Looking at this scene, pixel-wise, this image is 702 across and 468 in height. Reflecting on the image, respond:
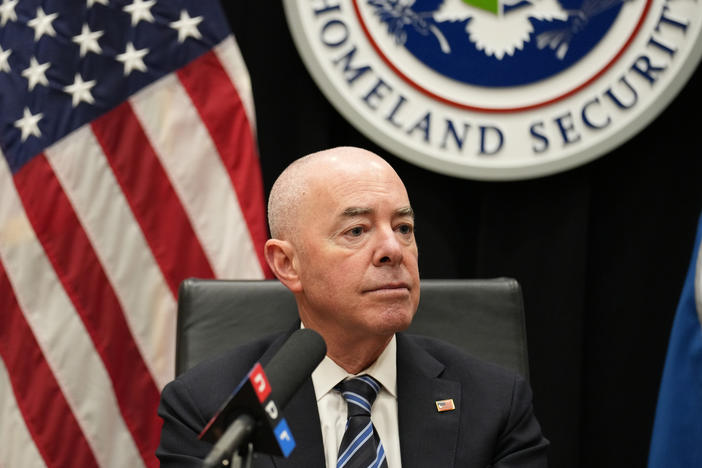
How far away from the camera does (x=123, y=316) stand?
2535mm

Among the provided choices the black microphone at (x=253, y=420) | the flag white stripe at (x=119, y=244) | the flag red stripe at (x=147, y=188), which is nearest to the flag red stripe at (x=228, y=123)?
the flag red stripe at (x=147, y=188)

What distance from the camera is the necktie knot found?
170 cm

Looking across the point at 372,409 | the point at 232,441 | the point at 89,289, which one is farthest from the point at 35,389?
the point at 232,441

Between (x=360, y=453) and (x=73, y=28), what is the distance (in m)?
1.55

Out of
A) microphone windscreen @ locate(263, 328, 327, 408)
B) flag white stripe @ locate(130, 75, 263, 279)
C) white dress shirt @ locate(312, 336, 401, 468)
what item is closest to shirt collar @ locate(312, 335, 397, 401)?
white dress shirt @ locate(312, 336, 401, 468)

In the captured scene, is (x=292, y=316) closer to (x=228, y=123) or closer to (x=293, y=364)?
(x=228, y=123)

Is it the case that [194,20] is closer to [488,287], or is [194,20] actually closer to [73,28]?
[73,28]

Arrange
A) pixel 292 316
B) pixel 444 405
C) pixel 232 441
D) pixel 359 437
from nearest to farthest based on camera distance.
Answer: pixel 232 441 → pixel 359 437 → pixel 444 405 → pixel 292 316

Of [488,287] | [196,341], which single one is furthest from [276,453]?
[488,287]

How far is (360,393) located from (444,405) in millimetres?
173

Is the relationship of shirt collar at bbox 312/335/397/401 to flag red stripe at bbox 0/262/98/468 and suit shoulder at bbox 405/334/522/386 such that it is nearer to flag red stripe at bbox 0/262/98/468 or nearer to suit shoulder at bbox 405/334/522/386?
suit shoulder at bbox 405/334/522/386

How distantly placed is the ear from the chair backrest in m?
0.26

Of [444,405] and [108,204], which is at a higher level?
[108,204]

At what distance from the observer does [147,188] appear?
101 inches
